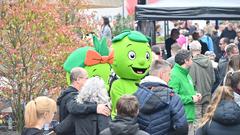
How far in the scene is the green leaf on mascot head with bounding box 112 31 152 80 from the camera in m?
8.93

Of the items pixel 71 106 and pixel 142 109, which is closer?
pixel 142 109

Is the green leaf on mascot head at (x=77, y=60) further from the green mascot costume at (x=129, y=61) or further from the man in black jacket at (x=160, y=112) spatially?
the man in black jacket at (x=160, y=112)

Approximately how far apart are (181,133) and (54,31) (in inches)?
200

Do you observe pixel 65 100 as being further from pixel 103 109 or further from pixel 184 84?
pixel 184 84

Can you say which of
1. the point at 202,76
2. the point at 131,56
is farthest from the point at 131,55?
the point at 202,76

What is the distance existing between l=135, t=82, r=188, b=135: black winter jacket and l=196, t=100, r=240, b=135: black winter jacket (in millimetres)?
707

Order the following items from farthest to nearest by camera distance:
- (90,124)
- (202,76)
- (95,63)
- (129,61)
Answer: (202,76) → (95,63) → (129,61) → (90,124)

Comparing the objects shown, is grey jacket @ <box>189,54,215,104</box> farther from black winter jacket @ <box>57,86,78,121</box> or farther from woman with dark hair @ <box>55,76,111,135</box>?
woman with dark hair @ <box>55,76,111,135</box>

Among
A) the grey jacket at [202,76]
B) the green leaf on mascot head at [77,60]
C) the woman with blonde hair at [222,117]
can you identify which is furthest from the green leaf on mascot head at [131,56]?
the grey jacket at [202,76]

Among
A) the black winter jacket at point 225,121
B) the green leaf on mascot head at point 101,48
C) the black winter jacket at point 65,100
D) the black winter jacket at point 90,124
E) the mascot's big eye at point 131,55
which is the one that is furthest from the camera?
the green leaf on mascot head at point 101,48

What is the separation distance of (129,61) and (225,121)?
2496mm

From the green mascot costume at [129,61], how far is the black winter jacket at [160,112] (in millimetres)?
1138

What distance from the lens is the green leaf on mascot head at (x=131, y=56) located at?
893 cm

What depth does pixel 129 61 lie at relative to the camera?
29.5 feet
